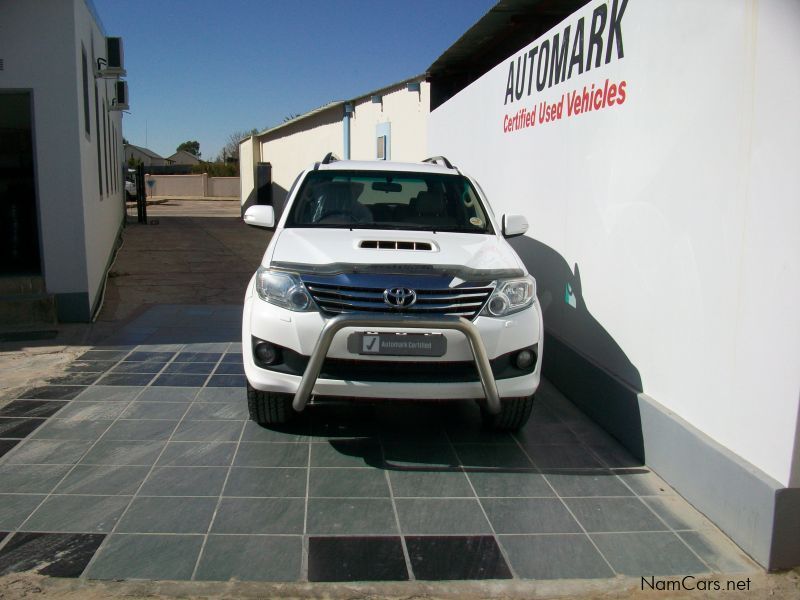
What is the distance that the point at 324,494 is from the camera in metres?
4.15

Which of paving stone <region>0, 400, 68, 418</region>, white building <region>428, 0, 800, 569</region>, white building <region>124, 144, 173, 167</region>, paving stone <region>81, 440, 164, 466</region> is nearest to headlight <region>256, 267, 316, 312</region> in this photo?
paving stone <region>81, 440, 164, 466</region>

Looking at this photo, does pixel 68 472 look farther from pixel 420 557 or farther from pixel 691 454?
pixel 691 454

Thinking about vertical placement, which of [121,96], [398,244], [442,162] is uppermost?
[121,96]

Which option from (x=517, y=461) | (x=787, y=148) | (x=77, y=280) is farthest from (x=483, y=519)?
(x=77, y=280)

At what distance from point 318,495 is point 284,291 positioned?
1.22 meters

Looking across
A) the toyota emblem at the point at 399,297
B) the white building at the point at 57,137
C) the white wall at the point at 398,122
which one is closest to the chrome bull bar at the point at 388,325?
the toyota emblem at the point at 399,297

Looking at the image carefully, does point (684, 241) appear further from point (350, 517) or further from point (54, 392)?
point (54, 392)

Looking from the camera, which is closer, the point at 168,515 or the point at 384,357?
the point at 168,515

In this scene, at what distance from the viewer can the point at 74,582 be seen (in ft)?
10.4

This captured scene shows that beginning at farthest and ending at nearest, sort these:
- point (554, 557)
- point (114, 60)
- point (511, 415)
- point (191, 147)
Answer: point (191, 147), point (114, 60), point (511, 415), point (554, 557)

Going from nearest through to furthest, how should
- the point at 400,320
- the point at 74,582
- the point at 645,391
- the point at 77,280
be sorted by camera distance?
the point at 74,582 → the point at 400,320 → the point at 645,391 → the point at 77,280

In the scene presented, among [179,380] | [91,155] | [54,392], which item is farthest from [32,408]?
[91,155]

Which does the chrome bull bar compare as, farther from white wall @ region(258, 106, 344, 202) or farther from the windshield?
white wall @ region(258, 106, 344, 202)

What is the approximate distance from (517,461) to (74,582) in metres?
2.66
